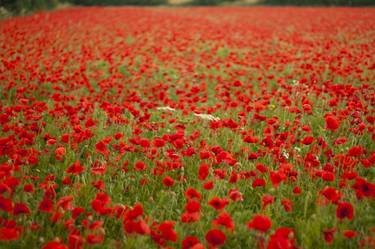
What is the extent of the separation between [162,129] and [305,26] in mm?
13256

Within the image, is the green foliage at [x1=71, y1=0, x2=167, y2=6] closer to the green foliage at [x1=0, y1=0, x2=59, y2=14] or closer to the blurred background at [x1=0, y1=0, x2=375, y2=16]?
the blurred background at [x1=0, y1=0, x2=375, y2=16]

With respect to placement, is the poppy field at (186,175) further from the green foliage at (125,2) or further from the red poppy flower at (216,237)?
the green foliage at (125,2)

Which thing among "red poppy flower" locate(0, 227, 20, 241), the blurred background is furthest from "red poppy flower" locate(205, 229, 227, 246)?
the blurred background

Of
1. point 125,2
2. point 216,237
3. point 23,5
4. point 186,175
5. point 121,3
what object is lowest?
point 186,175

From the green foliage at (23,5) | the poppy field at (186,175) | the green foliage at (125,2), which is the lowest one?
the poppy field at (186,175)

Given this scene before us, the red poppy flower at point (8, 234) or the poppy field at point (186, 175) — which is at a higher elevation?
the red poppy flower at point (8, 234)

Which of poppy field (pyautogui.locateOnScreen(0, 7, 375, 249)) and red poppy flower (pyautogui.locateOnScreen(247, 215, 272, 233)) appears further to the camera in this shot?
poppy field (pyautogui.locateOnScreen(0, 7, 375, 249))

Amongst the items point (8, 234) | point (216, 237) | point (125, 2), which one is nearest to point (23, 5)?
point (125, 2)

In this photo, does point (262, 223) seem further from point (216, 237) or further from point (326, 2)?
point (326, 2)

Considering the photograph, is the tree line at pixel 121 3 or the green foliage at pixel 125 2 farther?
the green foliage at pixel 125 2

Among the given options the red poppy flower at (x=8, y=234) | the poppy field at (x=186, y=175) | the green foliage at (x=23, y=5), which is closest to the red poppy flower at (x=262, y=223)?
the poppy field at (x=186, y=175)

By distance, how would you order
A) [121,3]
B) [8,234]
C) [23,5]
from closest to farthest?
[8,234]
[23,5]
[121,3]

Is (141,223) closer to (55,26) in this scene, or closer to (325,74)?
(325,74)

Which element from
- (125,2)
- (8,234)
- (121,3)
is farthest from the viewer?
(125,2)
